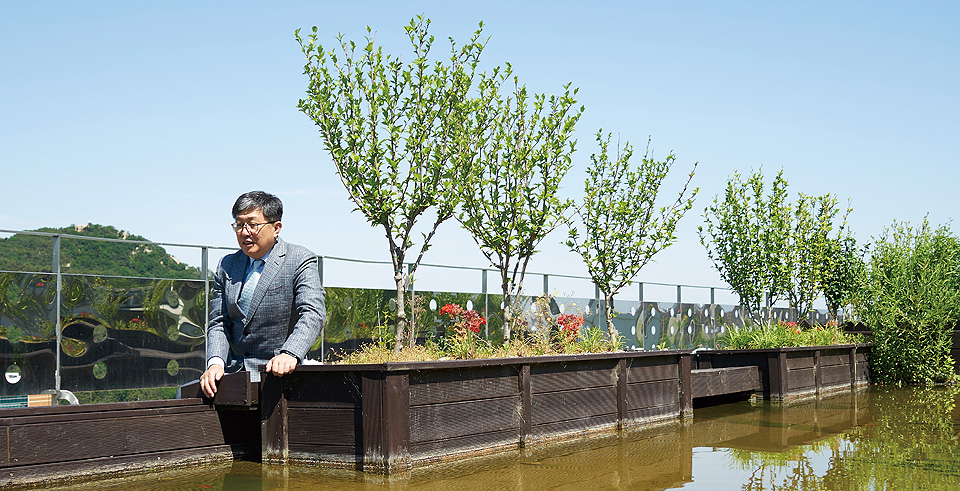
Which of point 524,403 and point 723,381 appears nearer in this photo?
point 524,403

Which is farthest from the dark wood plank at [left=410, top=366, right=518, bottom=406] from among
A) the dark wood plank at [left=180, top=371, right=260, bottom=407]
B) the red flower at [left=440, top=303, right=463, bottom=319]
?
the red flower at [left=440, top=303, right=463, bottom=319]

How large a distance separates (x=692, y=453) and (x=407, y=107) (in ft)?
18.9

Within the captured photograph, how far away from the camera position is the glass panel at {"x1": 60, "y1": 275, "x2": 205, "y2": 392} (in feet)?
34.0

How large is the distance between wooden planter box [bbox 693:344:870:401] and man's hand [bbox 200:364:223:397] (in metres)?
8.41

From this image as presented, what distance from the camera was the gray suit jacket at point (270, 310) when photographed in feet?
20.2

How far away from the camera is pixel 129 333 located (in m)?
11.0

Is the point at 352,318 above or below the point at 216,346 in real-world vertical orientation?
above

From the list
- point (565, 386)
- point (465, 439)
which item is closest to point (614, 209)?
point (565, 386)

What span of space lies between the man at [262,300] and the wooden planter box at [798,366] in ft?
26.3

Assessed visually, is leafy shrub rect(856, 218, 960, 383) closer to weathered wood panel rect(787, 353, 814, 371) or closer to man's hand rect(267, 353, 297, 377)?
weathered wood panel rect(787, 353, 814, 371)

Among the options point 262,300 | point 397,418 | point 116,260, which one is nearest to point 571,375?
point 397,418

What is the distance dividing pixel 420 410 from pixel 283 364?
1.09 metres

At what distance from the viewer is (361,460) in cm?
615

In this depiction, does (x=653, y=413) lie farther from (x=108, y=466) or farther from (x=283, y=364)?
(x=108, y=466)
